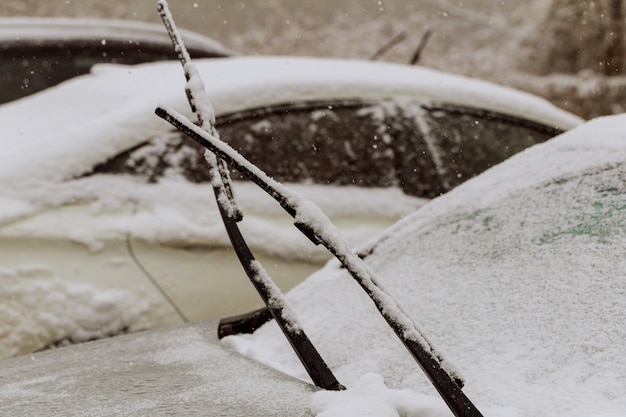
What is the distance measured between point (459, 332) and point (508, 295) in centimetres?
14

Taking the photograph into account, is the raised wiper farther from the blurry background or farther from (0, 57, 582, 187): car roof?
the blurry background

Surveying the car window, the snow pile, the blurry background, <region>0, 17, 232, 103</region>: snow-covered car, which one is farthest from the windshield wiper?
the blurry background

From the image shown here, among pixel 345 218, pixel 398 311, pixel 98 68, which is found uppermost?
pixel 98 68

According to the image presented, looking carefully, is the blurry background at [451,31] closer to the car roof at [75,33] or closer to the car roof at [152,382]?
the car roof at [75,33]

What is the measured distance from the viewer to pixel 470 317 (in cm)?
198

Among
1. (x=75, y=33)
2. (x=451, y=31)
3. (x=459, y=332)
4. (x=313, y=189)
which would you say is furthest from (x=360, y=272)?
(x=451, y=31)

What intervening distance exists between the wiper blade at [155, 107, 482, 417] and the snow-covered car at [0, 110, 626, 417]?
0.14 feet

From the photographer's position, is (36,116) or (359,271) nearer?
(359,271)

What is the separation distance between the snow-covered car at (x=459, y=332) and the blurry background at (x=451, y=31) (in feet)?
42.0

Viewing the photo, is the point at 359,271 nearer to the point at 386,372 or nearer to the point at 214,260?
the point at 386,372

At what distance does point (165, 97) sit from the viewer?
3635 mm

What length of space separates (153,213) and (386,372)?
1763mm

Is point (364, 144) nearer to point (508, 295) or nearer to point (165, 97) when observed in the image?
point (165, 97)

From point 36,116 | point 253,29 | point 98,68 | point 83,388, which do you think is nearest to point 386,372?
point 83,388
